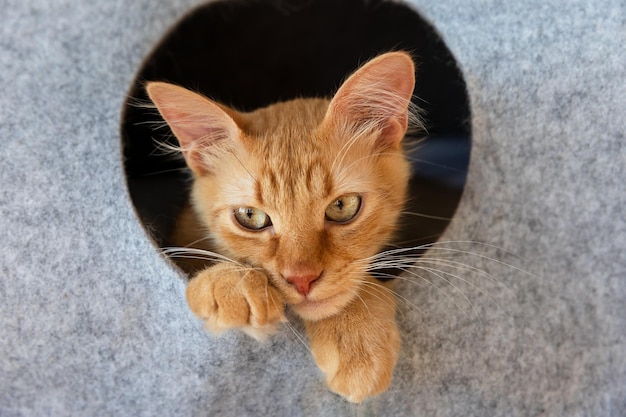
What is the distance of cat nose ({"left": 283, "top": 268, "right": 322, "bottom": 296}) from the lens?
99 centimetres

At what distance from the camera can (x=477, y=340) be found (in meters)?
1.12

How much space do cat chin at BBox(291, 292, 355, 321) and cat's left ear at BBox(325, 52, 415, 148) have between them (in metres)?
0.37

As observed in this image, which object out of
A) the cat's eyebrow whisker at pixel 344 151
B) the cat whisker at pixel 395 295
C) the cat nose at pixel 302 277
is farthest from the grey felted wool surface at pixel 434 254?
the cat's eyebrow whisker at pixel 344 151

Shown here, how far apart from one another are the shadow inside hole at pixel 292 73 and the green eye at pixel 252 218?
0.20 metres

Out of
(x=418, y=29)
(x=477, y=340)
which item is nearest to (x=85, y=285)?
(x=477, y=340)

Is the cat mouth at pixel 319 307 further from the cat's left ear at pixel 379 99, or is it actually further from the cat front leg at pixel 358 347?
the cat's left ear at pixel 379 99

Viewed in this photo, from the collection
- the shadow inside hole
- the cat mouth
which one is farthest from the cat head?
the shadow inside hole

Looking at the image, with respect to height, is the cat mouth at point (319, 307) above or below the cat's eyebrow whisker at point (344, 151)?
below

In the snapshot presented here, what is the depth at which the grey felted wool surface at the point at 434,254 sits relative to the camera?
110 centimetres

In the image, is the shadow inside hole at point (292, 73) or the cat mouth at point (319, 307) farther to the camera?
the shadow inside hole at point (292, 73)

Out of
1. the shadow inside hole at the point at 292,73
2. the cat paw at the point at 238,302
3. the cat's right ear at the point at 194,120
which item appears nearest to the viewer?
the cat paw at the point at 238,302

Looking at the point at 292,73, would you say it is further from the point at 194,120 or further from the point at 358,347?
the point at 358,347

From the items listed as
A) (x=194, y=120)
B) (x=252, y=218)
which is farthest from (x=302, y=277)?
(x=194, y=120)

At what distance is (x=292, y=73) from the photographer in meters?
2.05
